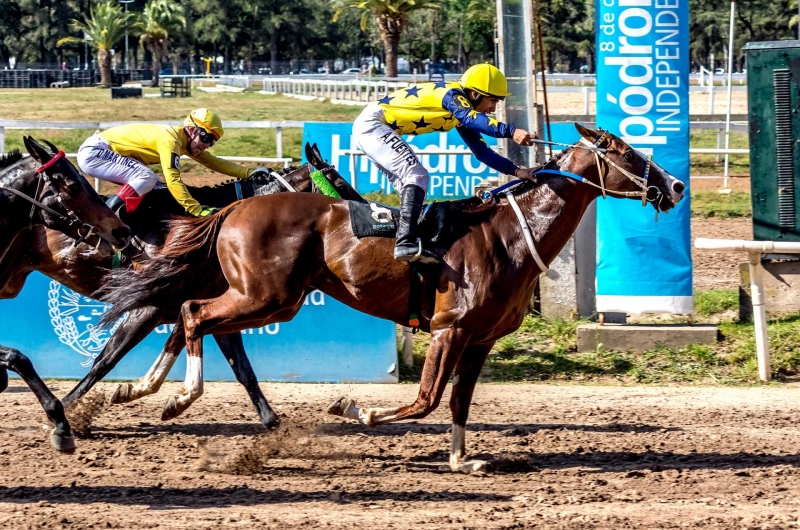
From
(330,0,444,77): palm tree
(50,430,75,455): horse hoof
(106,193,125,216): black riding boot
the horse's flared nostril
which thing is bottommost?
(50,430,75,455): horse hoof

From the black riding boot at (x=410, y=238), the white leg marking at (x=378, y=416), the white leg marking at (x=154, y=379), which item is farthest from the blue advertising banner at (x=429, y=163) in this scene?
the white leg marking at (x=378, y=416)

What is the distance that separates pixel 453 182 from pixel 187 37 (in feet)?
221

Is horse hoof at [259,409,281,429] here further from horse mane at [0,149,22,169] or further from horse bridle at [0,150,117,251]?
horse mane at [0,149,22,169]

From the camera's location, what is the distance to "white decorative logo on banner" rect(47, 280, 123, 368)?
8.13 meters

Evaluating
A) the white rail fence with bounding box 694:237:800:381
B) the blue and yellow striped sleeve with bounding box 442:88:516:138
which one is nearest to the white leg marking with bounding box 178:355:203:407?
the blue and yellow striped sleeve with bounding box 442:88:516:138

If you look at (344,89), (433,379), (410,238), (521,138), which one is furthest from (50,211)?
(344,89)

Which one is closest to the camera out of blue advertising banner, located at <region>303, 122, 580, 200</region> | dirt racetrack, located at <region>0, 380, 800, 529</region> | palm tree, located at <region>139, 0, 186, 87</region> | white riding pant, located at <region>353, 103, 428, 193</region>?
dirt racetrack, located at <region>0, 380, 800, 529</region>

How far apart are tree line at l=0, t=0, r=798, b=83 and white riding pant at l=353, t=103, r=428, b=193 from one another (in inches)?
1913

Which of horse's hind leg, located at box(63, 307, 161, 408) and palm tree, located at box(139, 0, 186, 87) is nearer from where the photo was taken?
horse's hind leg, located at box(63, 307, 161, 408)

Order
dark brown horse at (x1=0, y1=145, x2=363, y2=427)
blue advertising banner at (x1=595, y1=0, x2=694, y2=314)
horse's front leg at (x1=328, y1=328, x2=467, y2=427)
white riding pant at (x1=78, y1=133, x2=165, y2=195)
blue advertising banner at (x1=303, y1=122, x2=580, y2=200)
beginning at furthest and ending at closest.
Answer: blue advertising banner at (x1=303, y1=122, x2=580, y2=200)
blue advertising banner at (x1=595, y1=0, x2=694, y2=314)
white riding pant at (x1=78, y1=133, x2=165, y2=195)
dark brown horse at (x1=0, y1=145, x2=363, y2=427)
horse's front leg at (x1=328, y1=328, x2=467, y2=427)

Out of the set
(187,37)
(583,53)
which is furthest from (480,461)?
(583,53)

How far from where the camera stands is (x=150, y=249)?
6707 mm

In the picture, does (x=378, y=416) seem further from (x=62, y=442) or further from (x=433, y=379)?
(x=62, y=442)

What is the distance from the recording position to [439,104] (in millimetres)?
5945
